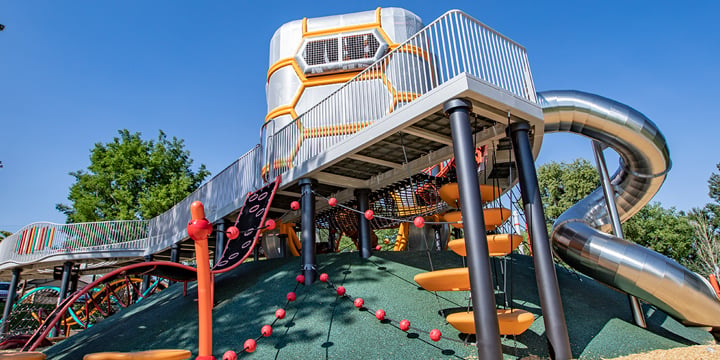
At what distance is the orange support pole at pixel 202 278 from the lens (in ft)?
13.7

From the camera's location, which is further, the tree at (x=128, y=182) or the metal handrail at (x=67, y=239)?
the tree at (x=128, y=182)

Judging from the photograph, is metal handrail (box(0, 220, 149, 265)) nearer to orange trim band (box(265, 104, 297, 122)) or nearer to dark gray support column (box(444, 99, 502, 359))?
orange trim band (box(265, 104, 297, 122))

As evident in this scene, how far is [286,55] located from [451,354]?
11.0 metres

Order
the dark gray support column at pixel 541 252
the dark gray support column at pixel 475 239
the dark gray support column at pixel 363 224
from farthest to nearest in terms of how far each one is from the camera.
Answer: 1. the dark gray support column at pixel 363 224
2. the dark gray support column at pixel 541 252
3. the dark gray support column at pixel 475 239

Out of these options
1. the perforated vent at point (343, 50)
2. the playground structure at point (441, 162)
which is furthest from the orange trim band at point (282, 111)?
the perforated vent at point (343, 50)

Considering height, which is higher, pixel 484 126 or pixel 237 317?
pixel 484 126

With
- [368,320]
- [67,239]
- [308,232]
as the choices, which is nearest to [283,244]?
[308,232]

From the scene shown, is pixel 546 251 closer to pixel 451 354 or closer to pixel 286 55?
pixel 451 354

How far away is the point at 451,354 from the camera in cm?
546

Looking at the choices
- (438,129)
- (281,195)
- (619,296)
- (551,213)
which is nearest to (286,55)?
(281,195)

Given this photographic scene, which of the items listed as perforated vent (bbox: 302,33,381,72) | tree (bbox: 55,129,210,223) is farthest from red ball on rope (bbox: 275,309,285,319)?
tree (bbox: 55,129,210,223)

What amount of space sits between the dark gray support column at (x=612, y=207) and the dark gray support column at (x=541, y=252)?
2429 mm

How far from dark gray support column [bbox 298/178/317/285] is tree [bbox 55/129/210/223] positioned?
1963 centimetres

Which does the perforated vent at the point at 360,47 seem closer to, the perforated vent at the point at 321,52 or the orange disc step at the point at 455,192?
the perforated vent at the point at 321,52
